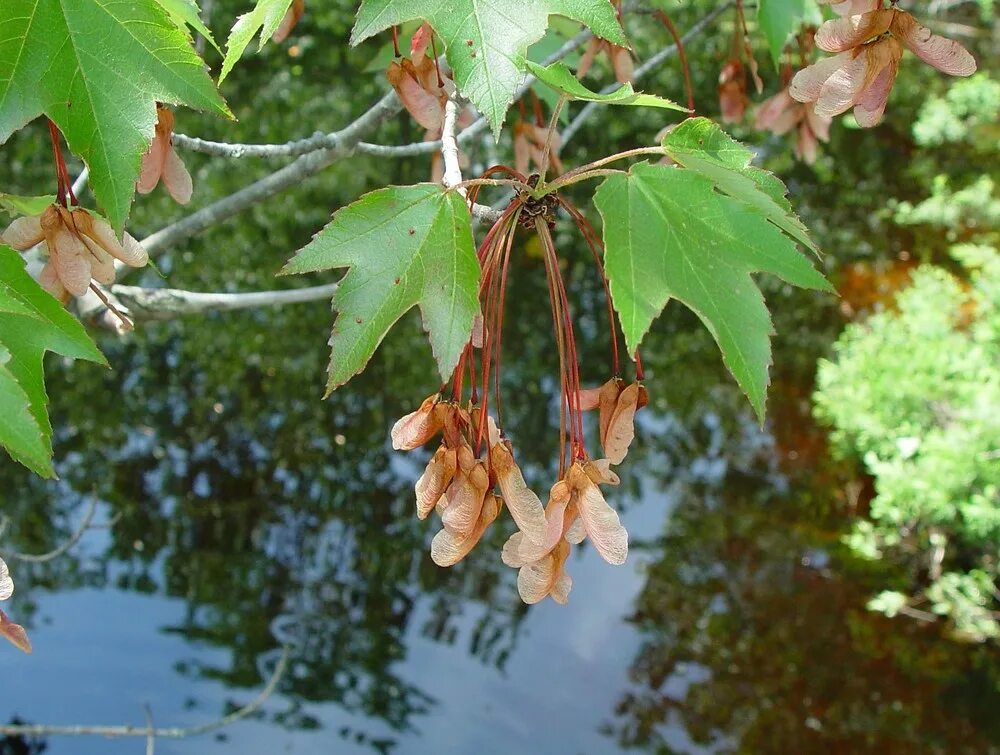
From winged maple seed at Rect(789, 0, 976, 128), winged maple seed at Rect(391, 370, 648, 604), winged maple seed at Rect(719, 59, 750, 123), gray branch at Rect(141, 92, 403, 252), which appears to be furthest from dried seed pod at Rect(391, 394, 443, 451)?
winged maple seed at Rect(719, 59, 750, 123)

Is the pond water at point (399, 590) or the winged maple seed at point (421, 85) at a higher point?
the pond water at point (399, 590)

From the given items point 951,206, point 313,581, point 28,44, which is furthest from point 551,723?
point 951,206

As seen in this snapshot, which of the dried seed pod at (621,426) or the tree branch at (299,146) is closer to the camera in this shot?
the dried seed pod at (621,426)

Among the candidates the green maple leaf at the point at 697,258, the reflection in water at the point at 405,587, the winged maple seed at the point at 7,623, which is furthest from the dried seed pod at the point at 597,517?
the reflection in water at the point at 405,587

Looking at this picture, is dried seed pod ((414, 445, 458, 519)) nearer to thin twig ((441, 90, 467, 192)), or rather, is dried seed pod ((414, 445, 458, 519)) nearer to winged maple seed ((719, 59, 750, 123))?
thin twig ((441, 90, 467, 192))

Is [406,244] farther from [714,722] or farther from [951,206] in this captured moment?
[951,206]

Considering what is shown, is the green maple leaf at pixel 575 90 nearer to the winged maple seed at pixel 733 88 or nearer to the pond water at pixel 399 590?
the winged maple seed at pixel 733 88

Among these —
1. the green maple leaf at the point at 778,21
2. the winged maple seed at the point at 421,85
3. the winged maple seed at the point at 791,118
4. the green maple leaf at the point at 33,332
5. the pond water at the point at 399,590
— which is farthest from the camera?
the pond water at the point at 399,590
